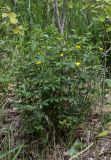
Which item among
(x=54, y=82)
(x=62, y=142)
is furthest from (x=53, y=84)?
(x=62, y=142)

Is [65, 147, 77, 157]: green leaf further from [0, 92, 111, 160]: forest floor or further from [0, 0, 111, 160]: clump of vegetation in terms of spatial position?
[0, 0, 111, 160]: clump of vegetation

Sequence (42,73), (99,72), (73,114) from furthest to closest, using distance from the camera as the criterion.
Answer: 1. (99,72)
2. (73,114)
3. (42,73)

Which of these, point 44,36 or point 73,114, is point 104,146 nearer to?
point 73,114

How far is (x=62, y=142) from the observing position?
257 cm

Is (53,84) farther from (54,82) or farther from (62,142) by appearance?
(62,142)

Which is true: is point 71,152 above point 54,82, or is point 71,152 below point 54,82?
below

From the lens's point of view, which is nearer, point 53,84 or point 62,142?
point 53,84

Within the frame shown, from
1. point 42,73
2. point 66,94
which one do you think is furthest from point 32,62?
point 66,94

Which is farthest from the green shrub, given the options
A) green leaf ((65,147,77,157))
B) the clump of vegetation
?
green leaf ((65,147,77,157))

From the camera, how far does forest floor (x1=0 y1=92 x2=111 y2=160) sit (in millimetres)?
2490

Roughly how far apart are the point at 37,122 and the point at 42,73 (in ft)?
0.95

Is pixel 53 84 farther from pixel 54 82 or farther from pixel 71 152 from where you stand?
pixel 71 152

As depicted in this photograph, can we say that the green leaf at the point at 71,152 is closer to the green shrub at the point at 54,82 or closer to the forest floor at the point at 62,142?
the forest floor at the point at 62,142

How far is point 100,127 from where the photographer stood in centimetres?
263
